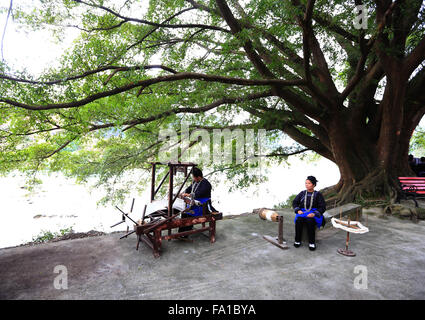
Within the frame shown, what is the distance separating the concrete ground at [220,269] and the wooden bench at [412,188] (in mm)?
2666

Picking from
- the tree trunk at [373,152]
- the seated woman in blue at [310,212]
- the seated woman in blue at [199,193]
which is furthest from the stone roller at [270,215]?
the tree trunk at [373,152]

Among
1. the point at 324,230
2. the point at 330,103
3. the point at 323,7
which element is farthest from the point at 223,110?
the point at 324,230

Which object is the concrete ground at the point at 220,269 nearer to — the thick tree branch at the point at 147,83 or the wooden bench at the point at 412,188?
the wooden bench at the point at 412,188

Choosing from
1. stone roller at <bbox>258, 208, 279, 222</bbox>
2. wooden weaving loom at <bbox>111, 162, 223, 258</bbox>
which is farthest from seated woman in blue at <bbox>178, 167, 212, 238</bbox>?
stone roller at <bbox>258, 208, 279, 222</bbox>

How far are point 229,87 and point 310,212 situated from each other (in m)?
4.85

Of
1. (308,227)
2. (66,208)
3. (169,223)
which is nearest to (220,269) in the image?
(169,223)

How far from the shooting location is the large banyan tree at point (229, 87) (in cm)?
520

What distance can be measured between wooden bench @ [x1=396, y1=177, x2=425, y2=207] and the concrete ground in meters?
2.67

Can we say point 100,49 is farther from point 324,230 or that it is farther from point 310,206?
point 324,230

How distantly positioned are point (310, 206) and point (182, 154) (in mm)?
6301

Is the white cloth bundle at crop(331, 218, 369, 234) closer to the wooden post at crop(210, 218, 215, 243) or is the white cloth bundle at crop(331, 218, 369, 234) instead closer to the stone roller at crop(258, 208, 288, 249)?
the stone roller at crop(258, 208, 288, 249)

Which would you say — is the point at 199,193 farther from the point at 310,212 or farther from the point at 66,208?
the point at 66,208

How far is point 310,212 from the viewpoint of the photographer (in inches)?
184

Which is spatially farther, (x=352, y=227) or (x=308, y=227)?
(x=308, y=227)
